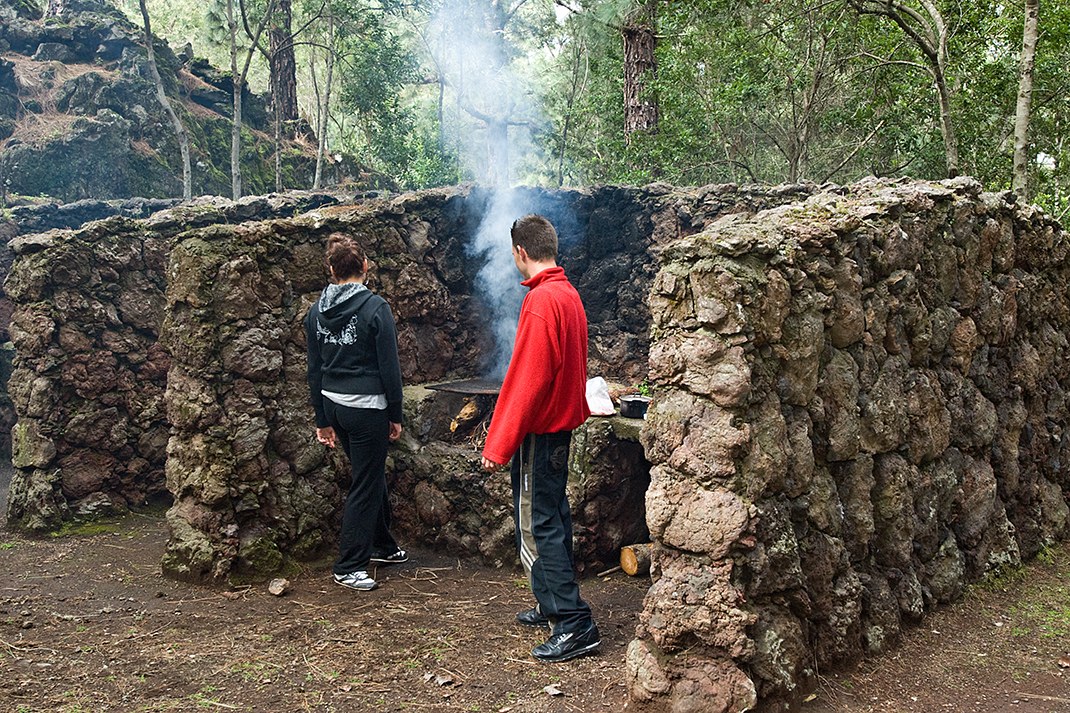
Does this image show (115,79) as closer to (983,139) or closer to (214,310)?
(214,310)

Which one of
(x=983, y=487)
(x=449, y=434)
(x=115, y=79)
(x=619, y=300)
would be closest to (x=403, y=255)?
(x=449, y=434)

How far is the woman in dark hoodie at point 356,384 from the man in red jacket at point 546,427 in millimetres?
1200

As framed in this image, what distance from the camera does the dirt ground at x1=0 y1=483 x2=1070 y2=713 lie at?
3.66 m

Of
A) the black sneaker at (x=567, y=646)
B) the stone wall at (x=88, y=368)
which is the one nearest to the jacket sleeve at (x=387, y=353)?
the black sneaker at (x=567, y=646)

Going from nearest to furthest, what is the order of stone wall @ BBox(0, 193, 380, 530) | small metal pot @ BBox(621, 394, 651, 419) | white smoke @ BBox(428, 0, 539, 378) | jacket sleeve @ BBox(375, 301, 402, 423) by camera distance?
jacket sleeve @ BBox(375, 301, 402, 423)
small metal pot @ BBox(621, 394, 651, 419)
stone wall @ BBox(0, 193, 380, 530)
white smoke @ BBox(428, 0, 539, 378)

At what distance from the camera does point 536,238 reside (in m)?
4.27

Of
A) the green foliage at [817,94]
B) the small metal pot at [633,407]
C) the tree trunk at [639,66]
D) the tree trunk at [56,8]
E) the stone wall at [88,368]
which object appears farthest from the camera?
the tree trunk at [56,8]

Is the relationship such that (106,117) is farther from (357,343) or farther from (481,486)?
(481,486)

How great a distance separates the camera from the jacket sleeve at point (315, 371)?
526cm

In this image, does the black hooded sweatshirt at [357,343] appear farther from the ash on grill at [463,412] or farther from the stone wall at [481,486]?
the ash on grill at [463,412]

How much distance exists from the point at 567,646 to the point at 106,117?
1431cm

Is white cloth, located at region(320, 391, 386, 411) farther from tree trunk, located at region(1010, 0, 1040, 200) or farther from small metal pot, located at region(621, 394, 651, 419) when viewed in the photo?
tree trunk, located at region(1010, 0, 1040, 200)

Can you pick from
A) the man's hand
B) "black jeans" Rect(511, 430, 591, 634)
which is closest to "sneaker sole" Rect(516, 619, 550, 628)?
"black jeans" Rect(511, 430, 591, 634)

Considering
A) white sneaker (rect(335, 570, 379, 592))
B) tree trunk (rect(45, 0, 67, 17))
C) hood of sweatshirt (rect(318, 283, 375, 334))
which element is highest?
tree trunk (rect(45, 0, 67, 17))
